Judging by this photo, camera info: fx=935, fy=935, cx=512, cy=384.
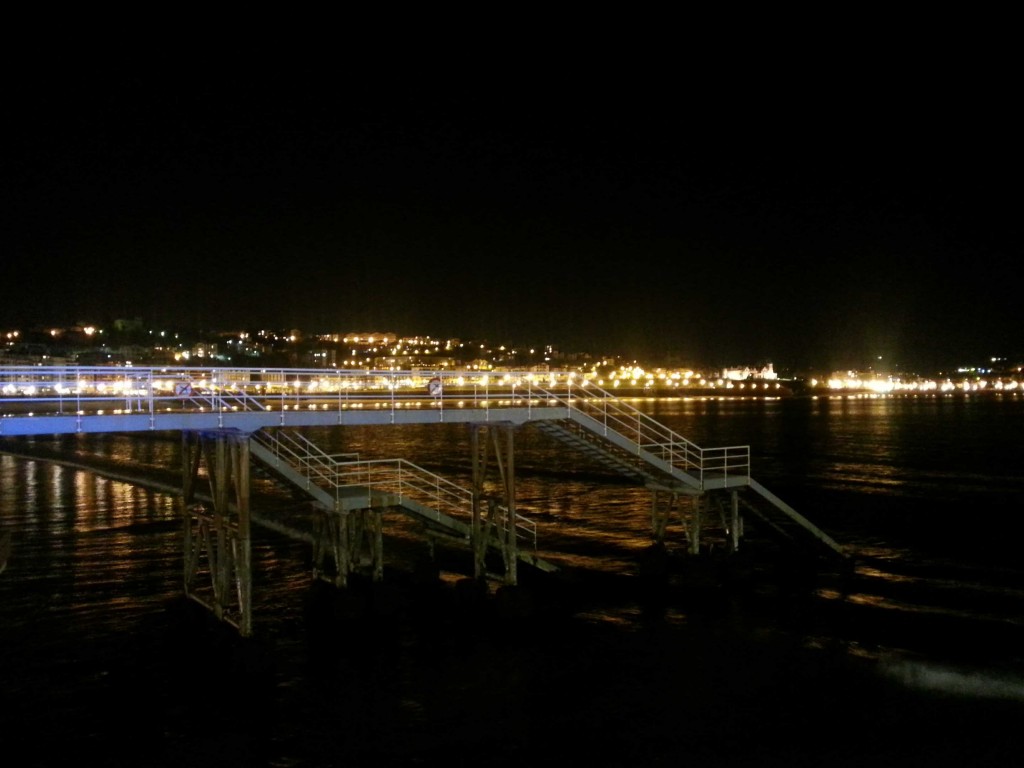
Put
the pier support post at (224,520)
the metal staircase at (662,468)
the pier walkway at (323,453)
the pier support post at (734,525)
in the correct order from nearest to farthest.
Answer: the pier walkway at (323,453)
the pier support post at (224,520)
the metal staircase at (662,468)
the pier support post at (734,525)

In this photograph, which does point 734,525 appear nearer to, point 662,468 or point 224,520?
point 662,468

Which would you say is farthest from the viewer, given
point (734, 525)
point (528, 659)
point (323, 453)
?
point (734, 525)

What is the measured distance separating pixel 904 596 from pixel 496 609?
12615 millimetres

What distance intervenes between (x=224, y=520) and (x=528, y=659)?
25.3 ft

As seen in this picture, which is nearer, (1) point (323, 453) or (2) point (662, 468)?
(1) point (323, 453)

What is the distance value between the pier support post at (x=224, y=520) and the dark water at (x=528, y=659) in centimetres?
70

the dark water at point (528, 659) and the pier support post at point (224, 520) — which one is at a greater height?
the pier support post at point (224, 520)

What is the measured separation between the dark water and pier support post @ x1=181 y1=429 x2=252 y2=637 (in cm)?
70

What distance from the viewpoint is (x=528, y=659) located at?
70.4ft

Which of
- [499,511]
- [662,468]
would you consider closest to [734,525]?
[662,468]

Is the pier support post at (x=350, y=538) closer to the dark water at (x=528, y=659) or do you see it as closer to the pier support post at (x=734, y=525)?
the dark water at (x=528, y=659)

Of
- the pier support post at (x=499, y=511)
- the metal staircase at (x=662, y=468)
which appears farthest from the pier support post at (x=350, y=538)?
the metal staircase at (x=662, y=468)

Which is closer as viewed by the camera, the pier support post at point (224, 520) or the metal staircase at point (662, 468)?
the pier support post at point (224, 520)

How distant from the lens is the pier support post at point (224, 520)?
20.8 meters
